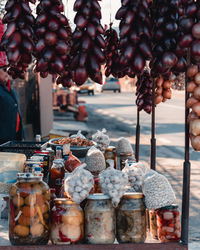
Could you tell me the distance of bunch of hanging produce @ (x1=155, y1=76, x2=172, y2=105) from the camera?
348 centimetres

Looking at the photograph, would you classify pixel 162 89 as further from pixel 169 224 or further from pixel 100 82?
pixel 169 224

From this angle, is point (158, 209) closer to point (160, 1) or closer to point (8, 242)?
point (8, 242)

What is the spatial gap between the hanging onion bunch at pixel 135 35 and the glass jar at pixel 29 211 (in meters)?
0.83

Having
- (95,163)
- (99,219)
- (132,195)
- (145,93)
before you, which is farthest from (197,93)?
(145,93)

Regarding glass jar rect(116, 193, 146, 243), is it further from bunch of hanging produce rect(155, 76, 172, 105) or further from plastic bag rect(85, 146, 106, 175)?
bunch of hanging produce rect(155, 76, 172, 105)

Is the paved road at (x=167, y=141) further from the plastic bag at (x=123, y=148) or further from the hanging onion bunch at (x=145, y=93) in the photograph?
the hanging onion bunch at (x=145, y=93)

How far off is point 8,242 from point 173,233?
98cm

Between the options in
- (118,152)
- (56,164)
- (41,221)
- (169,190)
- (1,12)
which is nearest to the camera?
(41,221)

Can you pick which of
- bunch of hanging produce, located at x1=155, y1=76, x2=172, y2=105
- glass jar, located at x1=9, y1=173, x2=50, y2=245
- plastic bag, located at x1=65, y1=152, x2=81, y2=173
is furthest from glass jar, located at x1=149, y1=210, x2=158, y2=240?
bunch of hanging produce, located at x1=155, y1=76, x2=172, y2=105

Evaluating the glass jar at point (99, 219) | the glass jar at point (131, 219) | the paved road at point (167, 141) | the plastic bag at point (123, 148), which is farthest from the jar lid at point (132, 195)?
the paved road at point (167, 141)

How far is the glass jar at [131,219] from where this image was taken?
2398 mm

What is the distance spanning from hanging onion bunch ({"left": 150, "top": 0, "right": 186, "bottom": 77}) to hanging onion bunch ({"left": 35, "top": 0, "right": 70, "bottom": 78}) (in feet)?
1.72

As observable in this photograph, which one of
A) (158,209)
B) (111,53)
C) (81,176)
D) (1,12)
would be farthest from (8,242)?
(1,12)

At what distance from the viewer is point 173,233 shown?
2.48 m
